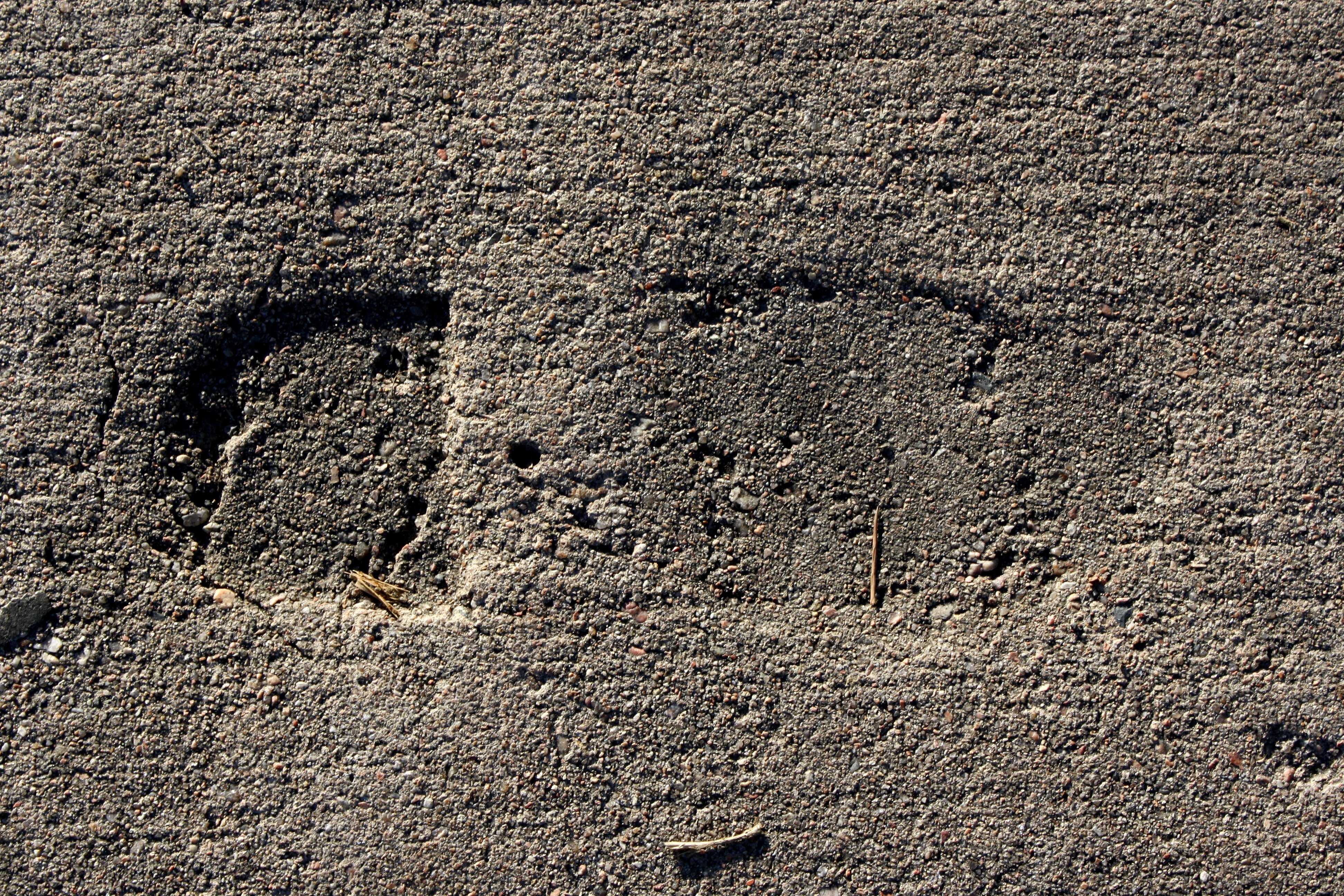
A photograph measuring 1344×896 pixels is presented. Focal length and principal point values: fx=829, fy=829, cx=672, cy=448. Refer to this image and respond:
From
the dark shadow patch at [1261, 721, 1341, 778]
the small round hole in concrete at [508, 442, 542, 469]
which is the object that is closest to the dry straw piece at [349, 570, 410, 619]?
the small round hole in concrete at [508, 442, 542, 469]

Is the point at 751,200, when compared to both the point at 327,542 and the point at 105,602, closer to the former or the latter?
the point at 327,542

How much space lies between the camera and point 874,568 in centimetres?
201

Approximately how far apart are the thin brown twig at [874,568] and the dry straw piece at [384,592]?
1113mm

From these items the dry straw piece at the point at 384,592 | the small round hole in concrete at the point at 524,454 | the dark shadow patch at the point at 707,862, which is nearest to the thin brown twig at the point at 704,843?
the dark shadow patch at the point at 707,862

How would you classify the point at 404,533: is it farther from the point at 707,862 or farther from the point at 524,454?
the point at 707,862

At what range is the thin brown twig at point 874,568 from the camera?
2.01 meters

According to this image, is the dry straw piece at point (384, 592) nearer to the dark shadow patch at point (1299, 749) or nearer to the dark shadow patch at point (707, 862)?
the dark shadow patch at point (707, 862)

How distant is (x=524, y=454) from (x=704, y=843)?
1.00 metres

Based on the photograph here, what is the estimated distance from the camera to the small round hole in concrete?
1.99 m

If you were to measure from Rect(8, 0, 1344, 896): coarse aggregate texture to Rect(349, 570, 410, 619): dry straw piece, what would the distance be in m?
0.05

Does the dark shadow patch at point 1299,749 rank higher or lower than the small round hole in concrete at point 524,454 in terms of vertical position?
lower

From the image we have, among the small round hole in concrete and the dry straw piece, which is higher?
the small round hole in concrete

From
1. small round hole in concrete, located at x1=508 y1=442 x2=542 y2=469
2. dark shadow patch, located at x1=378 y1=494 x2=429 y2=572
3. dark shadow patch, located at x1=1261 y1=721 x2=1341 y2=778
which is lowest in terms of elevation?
dark shadow patch, located at x1=1261 y1=721 x2=1341 y2=778

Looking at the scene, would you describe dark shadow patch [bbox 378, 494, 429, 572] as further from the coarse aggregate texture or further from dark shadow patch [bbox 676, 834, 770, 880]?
dark shadow patch [bbox 676, 834, 770, 880]
